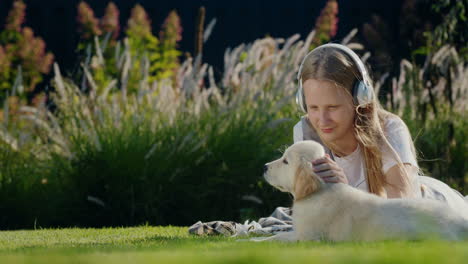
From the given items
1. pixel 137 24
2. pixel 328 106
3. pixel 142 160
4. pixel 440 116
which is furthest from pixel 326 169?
pixel 137 24

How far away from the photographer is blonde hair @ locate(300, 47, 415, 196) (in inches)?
151

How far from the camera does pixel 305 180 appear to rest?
127 inches

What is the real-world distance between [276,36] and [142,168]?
A: 600 centimetres

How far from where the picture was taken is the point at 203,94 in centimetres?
628

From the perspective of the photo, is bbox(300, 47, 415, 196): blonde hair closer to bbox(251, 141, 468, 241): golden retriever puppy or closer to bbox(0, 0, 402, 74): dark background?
bbox(251, 141, 468, 241): golden retriever puppy

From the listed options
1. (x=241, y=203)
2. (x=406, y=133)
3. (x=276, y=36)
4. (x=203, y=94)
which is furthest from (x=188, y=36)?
(x=406, y=133)

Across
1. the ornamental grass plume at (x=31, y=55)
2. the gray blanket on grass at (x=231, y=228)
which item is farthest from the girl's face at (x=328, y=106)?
the ornamental grass plume at (x=31, y=55)

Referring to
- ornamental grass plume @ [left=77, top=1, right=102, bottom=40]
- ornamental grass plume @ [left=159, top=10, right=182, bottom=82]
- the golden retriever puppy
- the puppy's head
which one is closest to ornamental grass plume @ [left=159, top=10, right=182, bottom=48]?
ornamental grass plume @ [left=159, top=10, right=182, bottom=82]

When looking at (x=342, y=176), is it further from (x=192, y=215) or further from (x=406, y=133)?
(x=192, y=215)

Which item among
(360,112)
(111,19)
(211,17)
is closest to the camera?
(360,112)

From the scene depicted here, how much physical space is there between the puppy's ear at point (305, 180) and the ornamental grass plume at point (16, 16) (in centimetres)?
705

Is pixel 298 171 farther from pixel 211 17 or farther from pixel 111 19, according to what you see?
pixel 211 17

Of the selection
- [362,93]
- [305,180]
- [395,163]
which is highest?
[362,93]

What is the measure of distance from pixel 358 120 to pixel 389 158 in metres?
0.28
